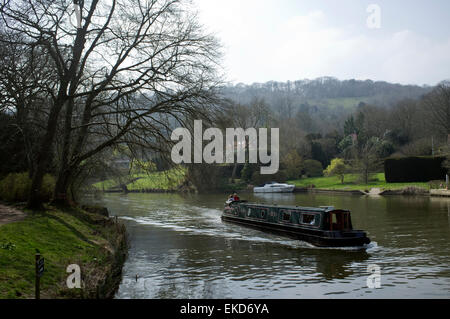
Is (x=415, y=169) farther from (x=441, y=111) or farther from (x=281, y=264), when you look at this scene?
(x=281, y=264)

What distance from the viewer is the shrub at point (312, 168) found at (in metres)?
69.2

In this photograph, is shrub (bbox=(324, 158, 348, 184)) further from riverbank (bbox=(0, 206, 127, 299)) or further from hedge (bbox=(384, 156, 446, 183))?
riverbank (bbox=(0, 206, 127, 299))

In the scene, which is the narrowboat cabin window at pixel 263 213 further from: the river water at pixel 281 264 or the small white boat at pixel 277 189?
the small white boat at pixel 277 189

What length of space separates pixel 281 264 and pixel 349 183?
45275mm

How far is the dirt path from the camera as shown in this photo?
14.7 meters

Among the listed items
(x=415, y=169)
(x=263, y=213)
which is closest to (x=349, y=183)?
(x=415, y=169)

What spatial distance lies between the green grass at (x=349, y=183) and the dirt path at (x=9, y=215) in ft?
128

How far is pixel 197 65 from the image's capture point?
17062 mm

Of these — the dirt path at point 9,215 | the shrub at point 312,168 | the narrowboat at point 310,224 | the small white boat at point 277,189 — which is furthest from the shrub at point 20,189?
the shrub at point 312,168

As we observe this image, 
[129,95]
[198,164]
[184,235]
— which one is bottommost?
[184,235]

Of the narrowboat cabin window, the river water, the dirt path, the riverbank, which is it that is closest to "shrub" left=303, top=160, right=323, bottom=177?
the river water
